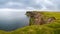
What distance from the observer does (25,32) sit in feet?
167

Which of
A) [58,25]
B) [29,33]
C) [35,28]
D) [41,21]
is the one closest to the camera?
[29,33]

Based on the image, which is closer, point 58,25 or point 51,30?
point 51,30

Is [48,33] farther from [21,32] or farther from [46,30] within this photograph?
[21,32]

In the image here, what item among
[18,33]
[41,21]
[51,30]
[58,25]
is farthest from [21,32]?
[41,21]

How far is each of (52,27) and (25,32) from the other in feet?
31.7

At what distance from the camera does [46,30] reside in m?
52.2

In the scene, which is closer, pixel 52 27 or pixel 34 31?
pixel 34 31

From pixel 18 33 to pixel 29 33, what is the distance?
3042 mm

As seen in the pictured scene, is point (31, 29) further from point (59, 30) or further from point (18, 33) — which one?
point (59, 30)

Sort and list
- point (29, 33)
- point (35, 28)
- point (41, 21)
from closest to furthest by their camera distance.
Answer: point (29, 33)
point (35, 28)
point (41, 21)

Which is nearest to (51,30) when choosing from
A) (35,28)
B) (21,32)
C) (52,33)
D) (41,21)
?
(52,33)

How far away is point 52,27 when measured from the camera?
56562 mm

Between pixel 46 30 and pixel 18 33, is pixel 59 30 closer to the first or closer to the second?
pixel 46 30

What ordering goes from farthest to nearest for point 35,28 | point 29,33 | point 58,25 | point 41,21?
1. point 41,21
2. point 58,25
3. point 35,28
4. point 29,33
